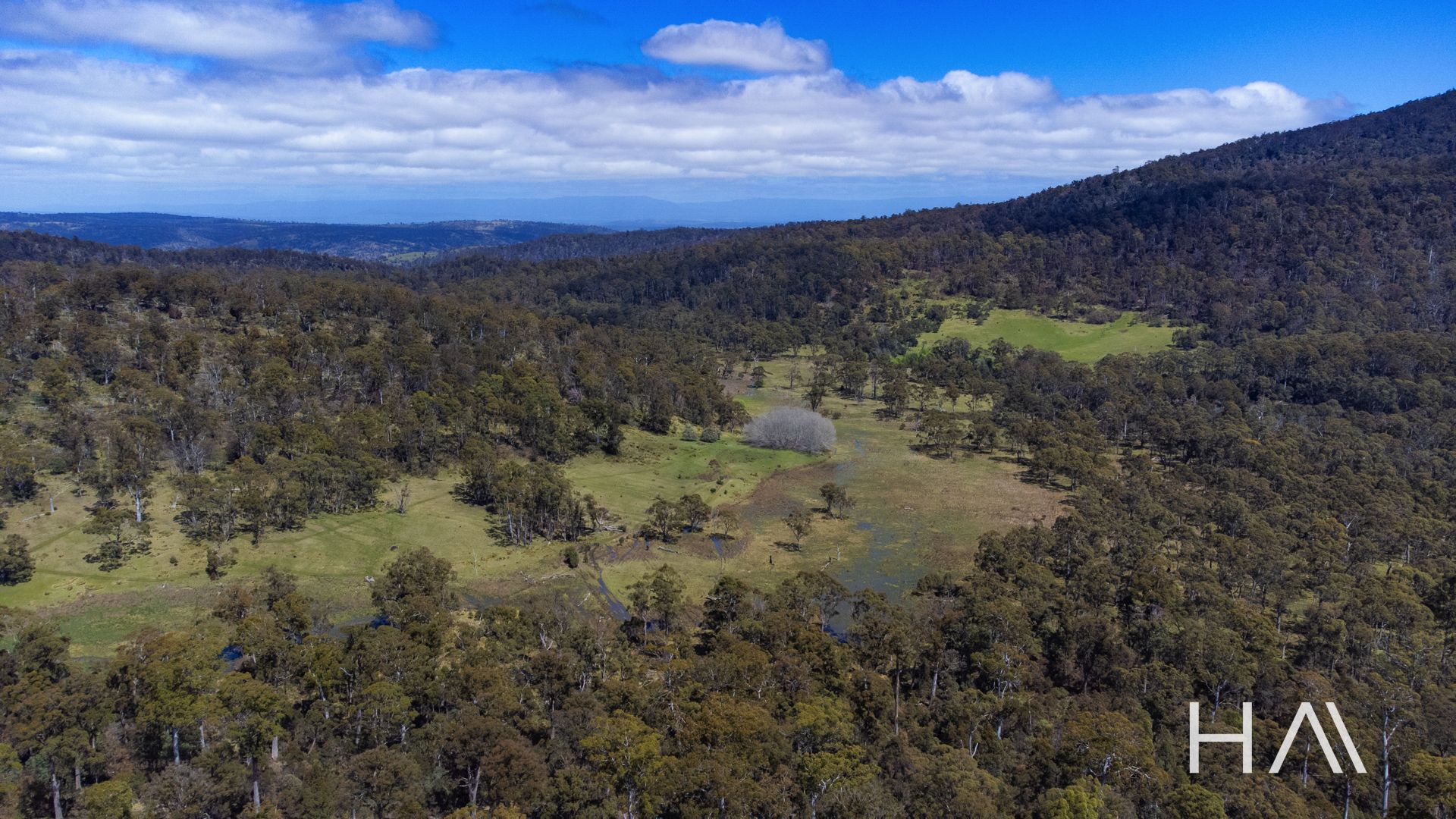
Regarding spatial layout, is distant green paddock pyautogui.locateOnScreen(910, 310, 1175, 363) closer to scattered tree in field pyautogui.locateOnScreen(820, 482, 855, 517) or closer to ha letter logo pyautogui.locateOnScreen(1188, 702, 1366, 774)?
scattered tree in field pyautogui.locateOnScreen(820, 482, 855, 517)

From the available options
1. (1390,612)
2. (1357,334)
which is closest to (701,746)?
(1390,612)

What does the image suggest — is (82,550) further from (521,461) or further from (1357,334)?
(1357,334)

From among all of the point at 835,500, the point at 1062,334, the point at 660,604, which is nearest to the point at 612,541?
the point at 660,604

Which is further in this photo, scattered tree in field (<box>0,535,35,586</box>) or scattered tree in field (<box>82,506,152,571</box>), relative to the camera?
scattered tree in field (<box>82,506,152,571</box>)

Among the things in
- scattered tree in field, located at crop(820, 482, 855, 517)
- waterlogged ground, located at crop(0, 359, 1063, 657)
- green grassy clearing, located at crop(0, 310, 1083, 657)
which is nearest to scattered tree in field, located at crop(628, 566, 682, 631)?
waterlogged ground, located at crop(0, 359, 1063, 657)

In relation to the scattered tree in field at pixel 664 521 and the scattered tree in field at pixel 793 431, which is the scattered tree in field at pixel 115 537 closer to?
the scattered tree in field at pixel 664 521

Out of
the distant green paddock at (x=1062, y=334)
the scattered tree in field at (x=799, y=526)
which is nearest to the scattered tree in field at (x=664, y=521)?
the scattered tree in field at (x=799, y=526)
